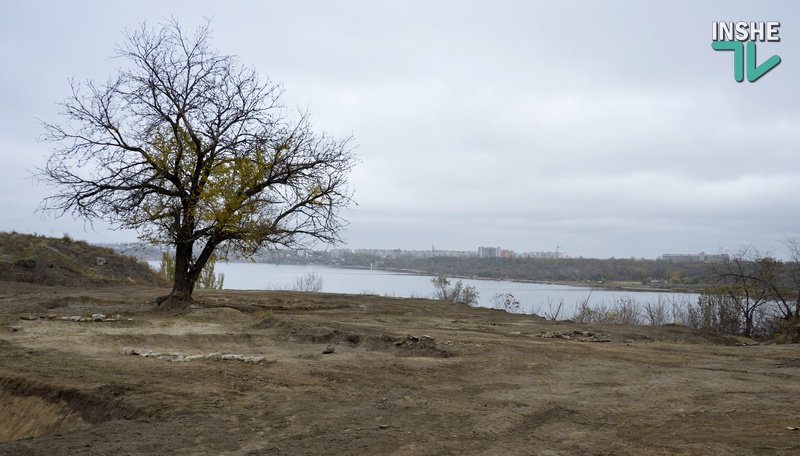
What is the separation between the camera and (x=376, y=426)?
6.91 m

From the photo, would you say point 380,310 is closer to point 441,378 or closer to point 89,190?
point 89,190

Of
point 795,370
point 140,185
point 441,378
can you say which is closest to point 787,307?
point 795,370

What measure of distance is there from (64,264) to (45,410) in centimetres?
2884

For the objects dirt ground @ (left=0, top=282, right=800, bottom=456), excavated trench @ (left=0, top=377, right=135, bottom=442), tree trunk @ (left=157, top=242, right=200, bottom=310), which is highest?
tree trunk @ (left=157, top=242, right=200, bottom=310)

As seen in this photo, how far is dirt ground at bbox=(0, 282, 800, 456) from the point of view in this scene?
6324mm

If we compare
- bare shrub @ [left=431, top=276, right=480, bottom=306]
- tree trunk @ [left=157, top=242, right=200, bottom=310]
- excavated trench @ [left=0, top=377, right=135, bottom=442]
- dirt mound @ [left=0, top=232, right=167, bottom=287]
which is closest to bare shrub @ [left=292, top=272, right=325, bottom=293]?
bare shrub @ [left=431, top=276, right=480, bottom=306]

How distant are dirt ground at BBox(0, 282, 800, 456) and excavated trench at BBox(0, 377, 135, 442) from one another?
0.08ft

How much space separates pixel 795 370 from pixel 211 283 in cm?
3961

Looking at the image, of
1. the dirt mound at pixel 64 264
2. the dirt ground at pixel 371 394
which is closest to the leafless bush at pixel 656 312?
the dirt ground at pixel 371 394

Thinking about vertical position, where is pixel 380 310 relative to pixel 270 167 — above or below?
below

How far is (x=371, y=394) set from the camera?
8656 millimetres

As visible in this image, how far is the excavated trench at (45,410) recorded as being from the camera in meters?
7.56

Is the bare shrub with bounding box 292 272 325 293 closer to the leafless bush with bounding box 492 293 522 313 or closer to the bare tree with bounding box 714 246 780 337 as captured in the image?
the leafless bush with bounding box 492 293 522 313

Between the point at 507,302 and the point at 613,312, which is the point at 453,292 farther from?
the point at 613,312
